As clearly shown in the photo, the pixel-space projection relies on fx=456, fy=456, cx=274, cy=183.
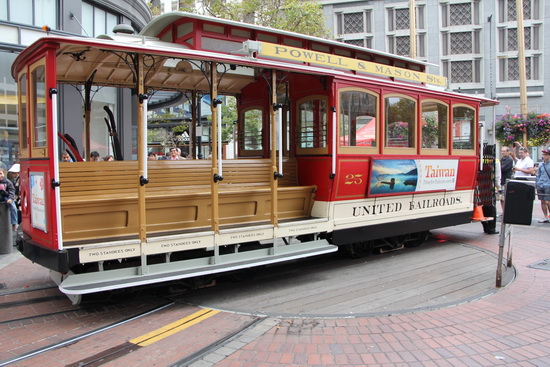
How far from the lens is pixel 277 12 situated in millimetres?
20688

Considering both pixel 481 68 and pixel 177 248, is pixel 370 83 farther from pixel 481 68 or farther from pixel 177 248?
pixel 481 68

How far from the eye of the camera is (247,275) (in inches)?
272

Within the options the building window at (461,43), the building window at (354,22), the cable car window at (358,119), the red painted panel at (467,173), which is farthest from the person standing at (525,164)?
the building window at (354,22)

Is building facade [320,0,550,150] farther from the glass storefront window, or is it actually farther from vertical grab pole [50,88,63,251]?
vertical grab pole [50,88,63,251]

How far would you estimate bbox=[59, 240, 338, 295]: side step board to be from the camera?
16.3 ft

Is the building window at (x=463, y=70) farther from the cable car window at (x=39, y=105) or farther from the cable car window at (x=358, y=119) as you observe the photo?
the cable car window at (x=39, y=105)

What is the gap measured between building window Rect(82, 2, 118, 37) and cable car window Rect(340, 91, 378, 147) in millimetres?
10719

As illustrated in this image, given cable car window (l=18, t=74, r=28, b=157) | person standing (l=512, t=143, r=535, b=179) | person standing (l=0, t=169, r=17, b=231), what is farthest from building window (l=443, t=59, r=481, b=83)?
cable car window (l=18, t=74, r=28, b=157)

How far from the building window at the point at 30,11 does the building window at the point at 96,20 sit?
4.25 feet

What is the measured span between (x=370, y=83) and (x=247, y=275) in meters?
3.67

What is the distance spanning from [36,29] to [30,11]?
581 millimetres

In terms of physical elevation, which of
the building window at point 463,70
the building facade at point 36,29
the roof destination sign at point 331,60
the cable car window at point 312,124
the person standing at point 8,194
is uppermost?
the building window at point 463,70

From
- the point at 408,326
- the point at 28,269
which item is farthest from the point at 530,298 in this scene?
the point at 28,269

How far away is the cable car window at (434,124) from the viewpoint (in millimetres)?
8492
